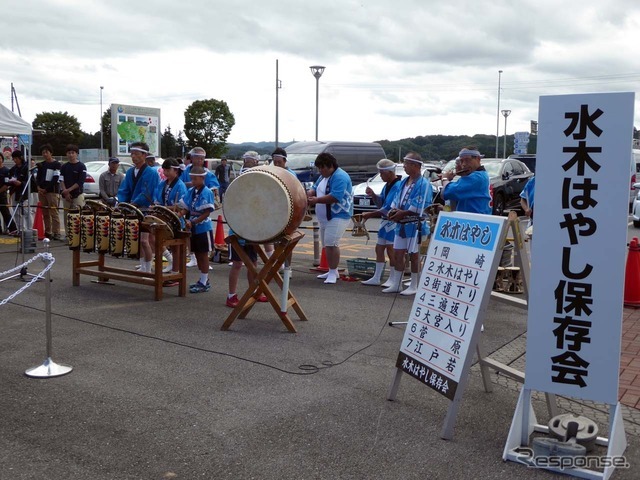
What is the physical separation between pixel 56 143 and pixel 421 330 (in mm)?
82991

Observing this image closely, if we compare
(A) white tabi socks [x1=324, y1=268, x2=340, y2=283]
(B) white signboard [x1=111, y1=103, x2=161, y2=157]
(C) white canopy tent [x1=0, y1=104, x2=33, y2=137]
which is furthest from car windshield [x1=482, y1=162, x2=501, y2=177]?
(C) white canopy tent [x1=0, y1=104, x2=33, y2=137]

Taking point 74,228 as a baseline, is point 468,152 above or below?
above

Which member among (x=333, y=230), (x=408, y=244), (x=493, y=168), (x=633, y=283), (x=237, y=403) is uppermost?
(x=493, y=168)

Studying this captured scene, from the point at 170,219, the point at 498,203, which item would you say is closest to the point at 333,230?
the point at 170,219

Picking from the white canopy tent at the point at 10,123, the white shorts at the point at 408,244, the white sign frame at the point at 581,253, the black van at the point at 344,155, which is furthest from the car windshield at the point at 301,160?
the white sign frame at the point at 581,253

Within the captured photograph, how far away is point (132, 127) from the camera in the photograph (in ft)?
96.3

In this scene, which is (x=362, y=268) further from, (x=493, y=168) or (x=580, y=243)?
(x=493, y=168)

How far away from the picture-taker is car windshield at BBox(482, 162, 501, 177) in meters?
22.5

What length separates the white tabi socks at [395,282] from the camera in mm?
9414

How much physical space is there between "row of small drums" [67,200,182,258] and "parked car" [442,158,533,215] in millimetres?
14607

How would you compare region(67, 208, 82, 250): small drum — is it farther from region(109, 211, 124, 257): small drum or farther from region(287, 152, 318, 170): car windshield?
region(287, 152, 318, 170): car windshield

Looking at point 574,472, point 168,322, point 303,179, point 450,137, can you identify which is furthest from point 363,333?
point 450,137

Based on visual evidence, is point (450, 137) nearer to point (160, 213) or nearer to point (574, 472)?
point (160, 213)

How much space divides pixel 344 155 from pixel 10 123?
17366 millimetres
